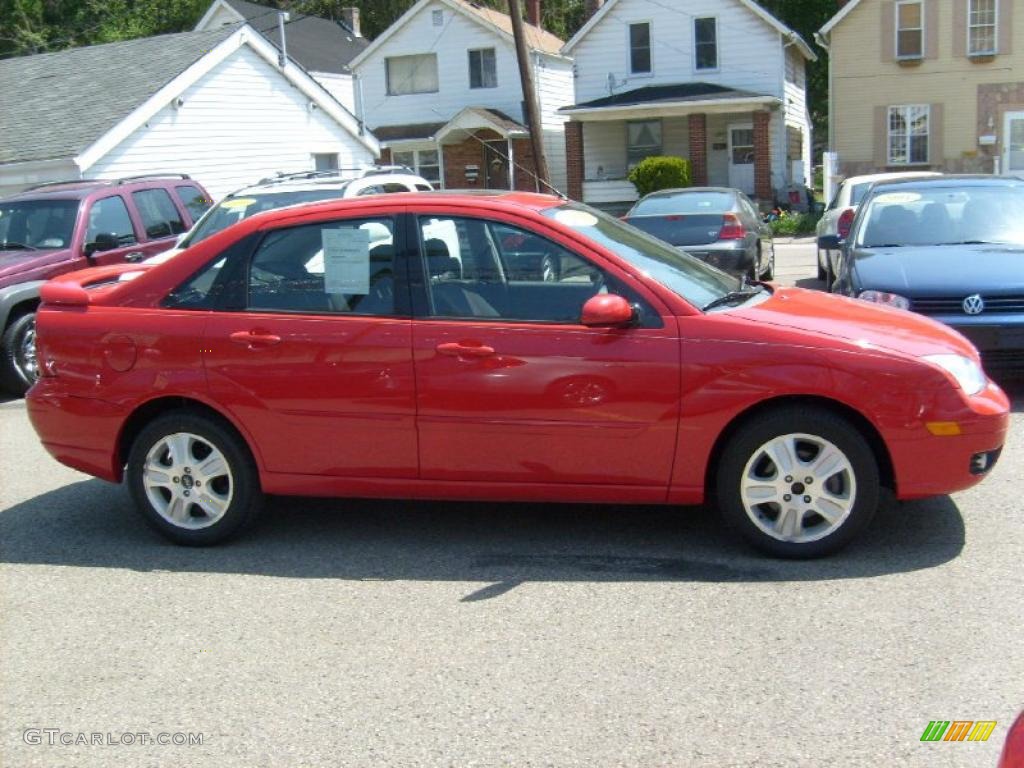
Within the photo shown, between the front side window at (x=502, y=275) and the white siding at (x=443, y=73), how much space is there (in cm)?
3231

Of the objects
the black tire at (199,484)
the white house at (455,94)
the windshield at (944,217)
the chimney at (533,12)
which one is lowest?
the black tire at (199,484)

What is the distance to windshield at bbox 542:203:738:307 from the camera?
5.30 metres

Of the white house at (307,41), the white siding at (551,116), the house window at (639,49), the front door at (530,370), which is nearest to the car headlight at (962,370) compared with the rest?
the front door at (530,370)

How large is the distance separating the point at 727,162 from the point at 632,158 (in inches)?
122

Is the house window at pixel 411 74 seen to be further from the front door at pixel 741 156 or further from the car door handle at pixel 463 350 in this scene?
the car door handle at pixel 463 350

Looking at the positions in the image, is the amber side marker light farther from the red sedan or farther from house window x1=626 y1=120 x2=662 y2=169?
house window x1=626 y1=120 x2=662 y2=169

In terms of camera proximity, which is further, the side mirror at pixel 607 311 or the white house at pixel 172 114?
the white house at pixel 172 114

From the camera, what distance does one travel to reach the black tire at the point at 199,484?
5547mm

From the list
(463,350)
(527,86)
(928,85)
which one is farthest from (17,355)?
(928,85)

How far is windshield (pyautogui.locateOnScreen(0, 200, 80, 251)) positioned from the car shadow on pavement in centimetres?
520

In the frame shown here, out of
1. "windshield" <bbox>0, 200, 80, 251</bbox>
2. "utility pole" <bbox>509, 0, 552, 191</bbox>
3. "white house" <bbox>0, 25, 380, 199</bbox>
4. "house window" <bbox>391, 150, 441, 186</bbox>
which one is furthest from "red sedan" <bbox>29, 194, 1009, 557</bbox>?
"house window" <bbox>391, 150, 441, 186</bbox>

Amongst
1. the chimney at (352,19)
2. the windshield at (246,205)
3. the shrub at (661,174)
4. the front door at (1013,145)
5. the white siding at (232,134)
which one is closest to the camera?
the windshield at (246,205)

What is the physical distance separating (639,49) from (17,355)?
27.2m

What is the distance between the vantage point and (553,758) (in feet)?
11.7
